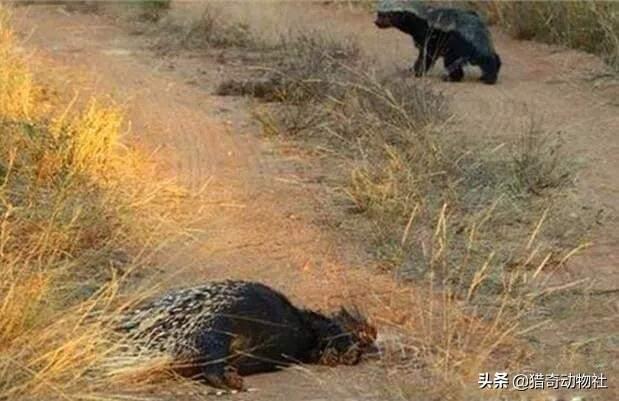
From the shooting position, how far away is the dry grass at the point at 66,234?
155 inches

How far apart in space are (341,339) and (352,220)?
1793 millimetres

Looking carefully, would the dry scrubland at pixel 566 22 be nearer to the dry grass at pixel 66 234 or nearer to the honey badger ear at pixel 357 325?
the dry grass at pixel 66 234

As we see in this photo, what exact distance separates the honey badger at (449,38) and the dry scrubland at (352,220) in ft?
4.36

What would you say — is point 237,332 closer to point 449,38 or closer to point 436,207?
point 436,207

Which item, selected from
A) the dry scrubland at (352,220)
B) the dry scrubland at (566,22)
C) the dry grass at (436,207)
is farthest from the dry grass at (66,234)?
the dry scrubland at (566,22)

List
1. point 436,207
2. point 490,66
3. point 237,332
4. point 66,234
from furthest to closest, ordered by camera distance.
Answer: point 490,66 → point 436,207 → point 66,234 → point 237,332

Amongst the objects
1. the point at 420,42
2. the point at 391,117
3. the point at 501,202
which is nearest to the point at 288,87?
the point at 391,117

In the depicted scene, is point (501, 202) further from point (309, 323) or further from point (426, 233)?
point (309, 323)

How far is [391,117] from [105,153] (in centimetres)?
190

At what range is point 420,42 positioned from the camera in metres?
10.6

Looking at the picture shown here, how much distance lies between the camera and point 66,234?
525 cm

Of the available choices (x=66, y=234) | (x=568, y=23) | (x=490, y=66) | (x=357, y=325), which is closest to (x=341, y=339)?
(x=357, y=325)

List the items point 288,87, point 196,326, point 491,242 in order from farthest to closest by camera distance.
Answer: point 288,87 → point 491,242 → point 196,326

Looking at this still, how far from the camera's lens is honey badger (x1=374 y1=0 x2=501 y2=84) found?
10.4 meters
